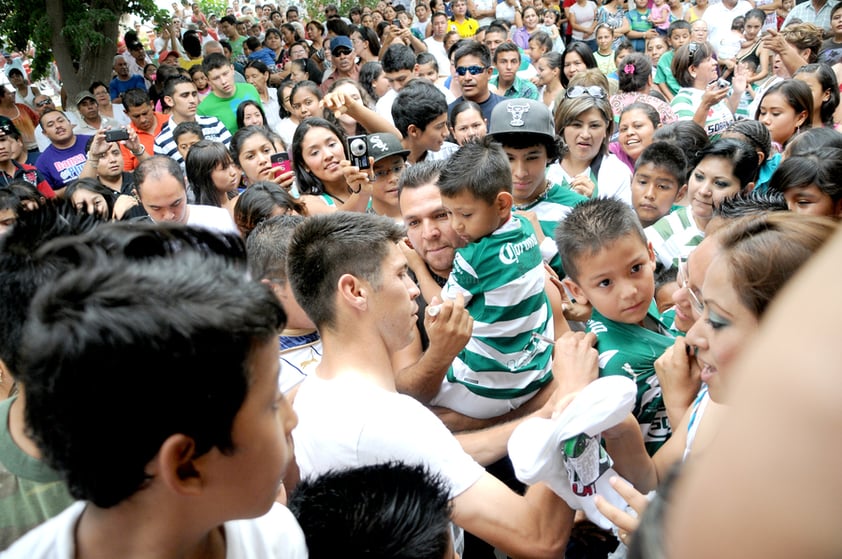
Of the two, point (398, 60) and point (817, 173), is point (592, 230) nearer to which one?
point (817, 173)

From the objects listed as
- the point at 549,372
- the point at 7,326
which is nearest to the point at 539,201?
the point at 549,372

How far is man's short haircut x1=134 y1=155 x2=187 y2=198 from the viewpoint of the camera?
12.7 ft

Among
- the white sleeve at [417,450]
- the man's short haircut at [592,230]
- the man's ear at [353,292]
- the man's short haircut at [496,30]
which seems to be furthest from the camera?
the man's short haircut at [496,30]

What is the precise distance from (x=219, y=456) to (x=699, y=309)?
1.42m

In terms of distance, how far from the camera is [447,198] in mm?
2582

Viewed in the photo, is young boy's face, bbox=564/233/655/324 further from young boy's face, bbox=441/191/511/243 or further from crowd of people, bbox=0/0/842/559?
young boy's face, bbox=441/191/511/243

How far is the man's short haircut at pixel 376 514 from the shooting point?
1.22 meters

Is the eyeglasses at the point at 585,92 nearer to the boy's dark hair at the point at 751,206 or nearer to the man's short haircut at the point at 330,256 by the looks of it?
the boy's dark hair at the point at 751,206

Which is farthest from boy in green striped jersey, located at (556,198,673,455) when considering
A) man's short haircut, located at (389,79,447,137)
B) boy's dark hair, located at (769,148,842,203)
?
man's short haircut, located at (389,79,447,137)

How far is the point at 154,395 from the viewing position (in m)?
0.81

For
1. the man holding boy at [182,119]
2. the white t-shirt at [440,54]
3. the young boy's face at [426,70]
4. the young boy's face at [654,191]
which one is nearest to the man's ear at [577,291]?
the young boy's face at [654,191]

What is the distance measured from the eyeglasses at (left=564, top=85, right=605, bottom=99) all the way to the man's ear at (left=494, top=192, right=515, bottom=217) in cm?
207

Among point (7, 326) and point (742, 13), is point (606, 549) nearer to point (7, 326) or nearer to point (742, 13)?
point (7, 326)

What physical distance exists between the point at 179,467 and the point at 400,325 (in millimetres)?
1139
